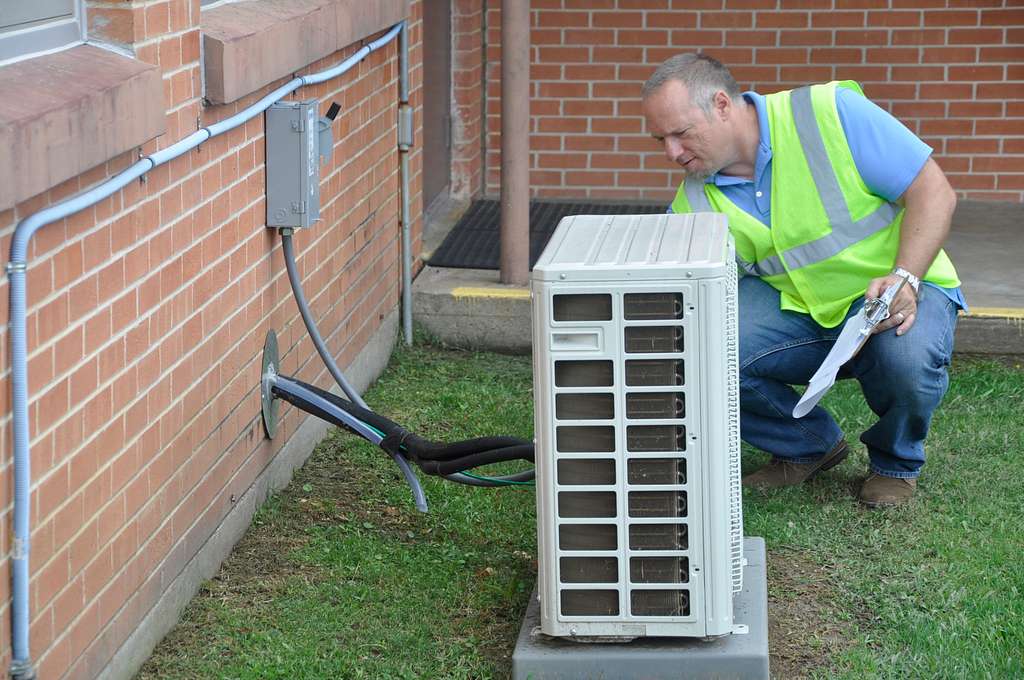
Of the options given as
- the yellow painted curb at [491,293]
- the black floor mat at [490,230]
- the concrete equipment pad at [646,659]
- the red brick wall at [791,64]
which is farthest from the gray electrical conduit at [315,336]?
the red brick wall at [791,64]

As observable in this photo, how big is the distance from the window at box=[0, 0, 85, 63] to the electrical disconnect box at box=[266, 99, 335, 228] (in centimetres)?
108

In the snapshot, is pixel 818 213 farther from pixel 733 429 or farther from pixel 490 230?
pixel 490 230

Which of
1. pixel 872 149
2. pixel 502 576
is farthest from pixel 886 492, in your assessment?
pixel 502 576

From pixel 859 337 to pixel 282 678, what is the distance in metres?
1.75

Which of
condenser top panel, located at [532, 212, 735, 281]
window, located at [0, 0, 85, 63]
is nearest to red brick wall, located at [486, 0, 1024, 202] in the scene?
condenser top panel, located at [532, 212, 735, 281]

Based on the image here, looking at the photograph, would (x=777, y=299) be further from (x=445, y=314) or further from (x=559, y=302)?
(x=445, y=314)

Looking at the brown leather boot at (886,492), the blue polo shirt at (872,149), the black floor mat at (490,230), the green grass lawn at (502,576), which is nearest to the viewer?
the green grass lawn at (502,576)

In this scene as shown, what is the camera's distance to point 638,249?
10.3 ft

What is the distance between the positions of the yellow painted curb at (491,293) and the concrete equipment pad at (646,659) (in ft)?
9.70

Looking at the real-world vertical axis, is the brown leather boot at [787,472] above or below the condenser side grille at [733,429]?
below

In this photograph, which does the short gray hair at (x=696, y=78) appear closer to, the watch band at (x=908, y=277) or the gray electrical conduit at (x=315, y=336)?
the watch band at (x=908, y=277)

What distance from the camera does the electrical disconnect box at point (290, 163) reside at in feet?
13.9

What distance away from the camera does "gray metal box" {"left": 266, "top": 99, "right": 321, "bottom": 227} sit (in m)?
4.24

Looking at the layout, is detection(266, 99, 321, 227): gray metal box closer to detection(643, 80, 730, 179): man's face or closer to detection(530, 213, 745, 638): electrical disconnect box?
detection(643, 80, 730, 179): man's face
